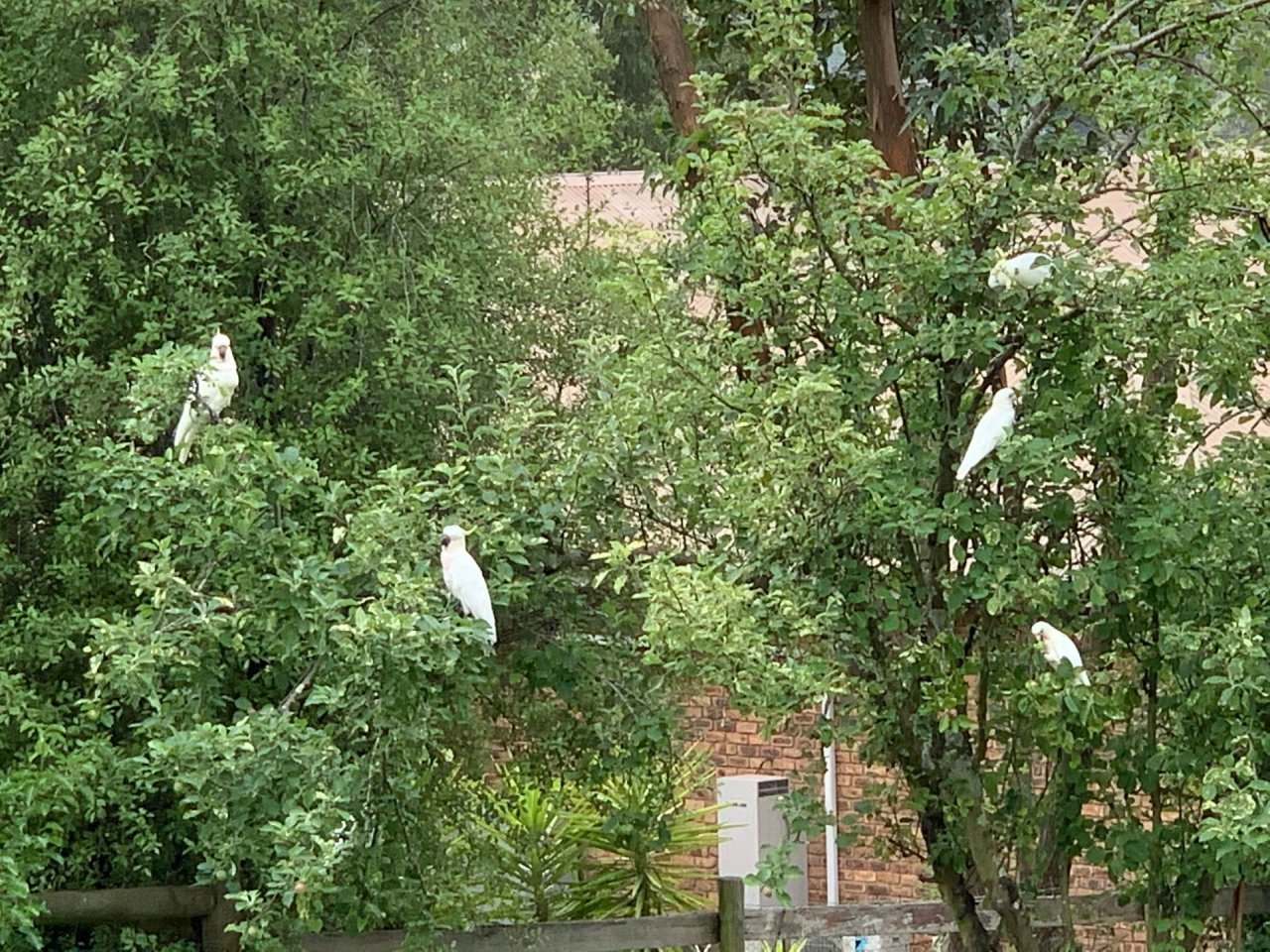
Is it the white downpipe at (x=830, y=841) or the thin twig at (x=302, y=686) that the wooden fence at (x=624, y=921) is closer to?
the thin twig at (x=302, y=686)

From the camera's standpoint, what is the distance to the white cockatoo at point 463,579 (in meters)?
3.51

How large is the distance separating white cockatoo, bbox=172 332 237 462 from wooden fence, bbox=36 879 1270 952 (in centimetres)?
125

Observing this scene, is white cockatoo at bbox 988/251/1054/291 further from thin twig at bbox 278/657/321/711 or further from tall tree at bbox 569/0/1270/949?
thin twig at bbox 278/657/321/711

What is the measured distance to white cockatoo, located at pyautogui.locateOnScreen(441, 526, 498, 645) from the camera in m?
3.51

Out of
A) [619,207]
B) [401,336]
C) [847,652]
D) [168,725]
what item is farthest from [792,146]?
[619,207]

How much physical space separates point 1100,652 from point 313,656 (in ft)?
5.85

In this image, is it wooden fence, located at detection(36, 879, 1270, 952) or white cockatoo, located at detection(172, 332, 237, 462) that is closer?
white cockatoo, located at detection(172, 332, 237, 462)

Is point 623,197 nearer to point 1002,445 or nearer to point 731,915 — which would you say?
point 731,915

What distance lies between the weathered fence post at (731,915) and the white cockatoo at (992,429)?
6.48ft

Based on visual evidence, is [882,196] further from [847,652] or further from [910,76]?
[910,76]

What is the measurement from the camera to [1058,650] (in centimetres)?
357

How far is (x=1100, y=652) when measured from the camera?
13.8ft

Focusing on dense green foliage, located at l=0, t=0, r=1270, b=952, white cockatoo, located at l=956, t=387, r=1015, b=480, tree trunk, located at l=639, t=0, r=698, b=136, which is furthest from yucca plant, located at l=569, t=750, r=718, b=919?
white cockatoo, located at l=956, t=387, r=1015, b=480

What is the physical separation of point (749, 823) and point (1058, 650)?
3.68m
